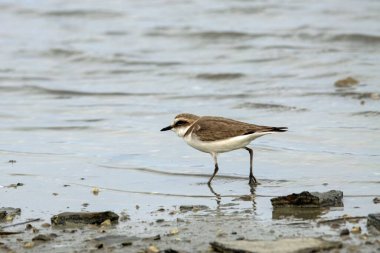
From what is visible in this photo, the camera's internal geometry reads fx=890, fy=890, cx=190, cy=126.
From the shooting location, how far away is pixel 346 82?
15336mm

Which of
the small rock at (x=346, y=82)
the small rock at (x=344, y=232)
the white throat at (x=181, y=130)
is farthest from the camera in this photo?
the small rock at (x=346, y=82)

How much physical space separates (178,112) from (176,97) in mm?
1389

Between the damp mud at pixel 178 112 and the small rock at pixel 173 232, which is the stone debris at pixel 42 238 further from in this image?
the small rock at pixel 173 232

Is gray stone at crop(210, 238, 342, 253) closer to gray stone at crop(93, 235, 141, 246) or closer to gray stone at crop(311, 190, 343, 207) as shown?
gray stone at crop(93, 235, 141, 246)

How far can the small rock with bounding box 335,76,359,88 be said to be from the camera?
50.1 ft

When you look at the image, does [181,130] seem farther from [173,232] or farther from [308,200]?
[173,232]

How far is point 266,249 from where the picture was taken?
630 centimetres

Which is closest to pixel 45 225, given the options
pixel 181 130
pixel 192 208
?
pixel 192 208

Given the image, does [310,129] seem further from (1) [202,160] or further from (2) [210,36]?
(2) [210,36]

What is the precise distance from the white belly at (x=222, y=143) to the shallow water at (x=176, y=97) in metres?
0.36

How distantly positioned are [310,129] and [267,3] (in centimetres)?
1240

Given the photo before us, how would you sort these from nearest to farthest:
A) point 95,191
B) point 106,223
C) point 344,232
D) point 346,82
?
point 344,232, point 106,223, point 95,191, point 346,82

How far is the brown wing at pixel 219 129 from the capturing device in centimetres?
940

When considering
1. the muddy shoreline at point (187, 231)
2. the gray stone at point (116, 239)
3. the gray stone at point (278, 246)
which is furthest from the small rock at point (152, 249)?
the gray stone at point (278, 246)
